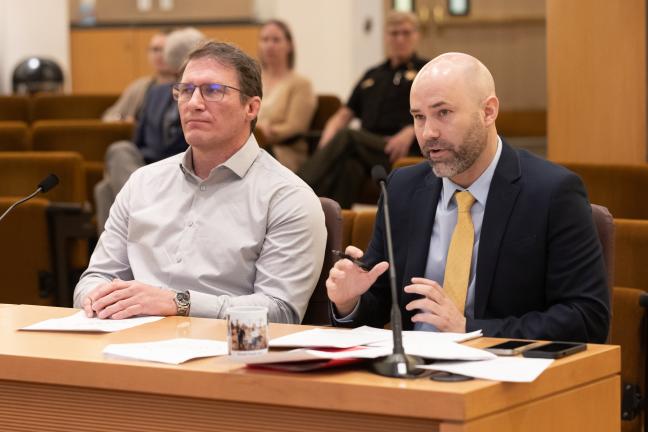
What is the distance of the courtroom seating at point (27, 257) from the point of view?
538 cm

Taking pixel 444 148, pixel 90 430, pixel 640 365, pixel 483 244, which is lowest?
pixel 640 365

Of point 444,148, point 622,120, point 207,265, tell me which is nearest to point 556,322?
point 444,148

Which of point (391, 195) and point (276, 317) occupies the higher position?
point (391, 195)

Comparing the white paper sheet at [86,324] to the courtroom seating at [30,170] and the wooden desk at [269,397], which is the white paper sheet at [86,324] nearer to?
the wooden desk at [269,397]

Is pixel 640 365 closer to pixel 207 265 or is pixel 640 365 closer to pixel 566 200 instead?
pixel 566 200

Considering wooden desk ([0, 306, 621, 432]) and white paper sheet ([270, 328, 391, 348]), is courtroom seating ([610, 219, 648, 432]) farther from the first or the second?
white paper sheet ([270, 328, 391, 348])

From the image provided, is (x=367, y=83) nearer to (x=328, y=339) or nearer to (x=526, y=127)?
(x=526, y=127)

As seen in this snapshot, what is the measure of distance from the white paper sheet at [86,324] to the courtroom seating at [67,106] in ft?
20.5

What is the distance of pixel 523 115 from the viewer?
10.6m

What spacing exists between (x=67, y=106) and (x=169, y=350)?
6908 mm

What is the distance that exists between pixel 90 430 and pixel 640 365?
69.9 inches

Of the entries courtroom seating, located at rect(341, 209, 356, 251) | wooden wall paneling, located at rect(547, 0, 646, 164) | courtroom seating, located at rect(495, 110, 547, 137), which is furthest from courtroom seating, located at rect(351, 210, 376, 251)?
courtroom seating, located at rect(495, 110, 547, 137)

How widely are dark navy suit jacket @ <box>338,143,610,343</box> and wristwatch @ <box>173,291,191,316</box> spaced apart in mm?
457

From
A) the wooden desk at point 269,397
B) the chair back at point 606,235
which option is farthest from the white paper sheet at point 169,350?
the chair back at point 606,235
